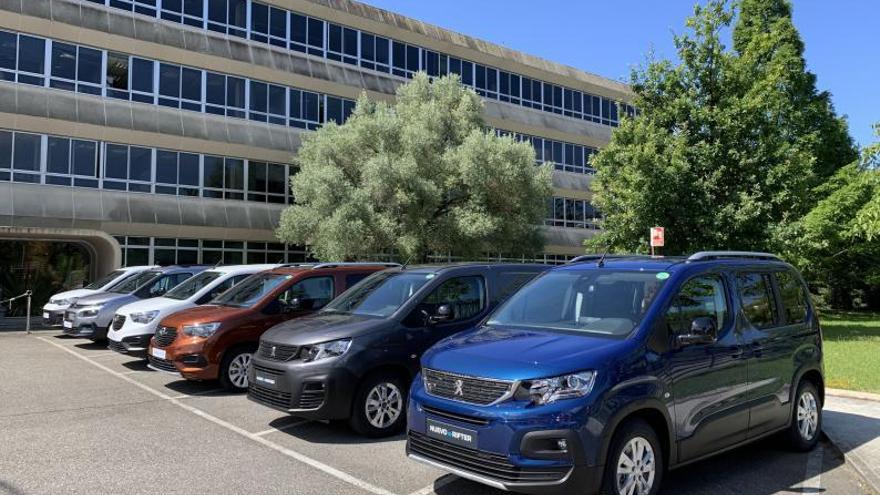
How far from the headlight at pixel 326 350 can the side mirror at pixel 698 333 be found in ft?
10.5

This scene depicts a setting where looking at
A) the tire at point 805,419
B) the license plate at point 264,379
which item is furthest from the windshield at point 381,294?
the tire at point 805,419

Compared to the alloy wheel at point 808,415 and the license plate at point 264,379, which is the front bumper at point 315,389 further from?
the alloy wheel at point 808,415

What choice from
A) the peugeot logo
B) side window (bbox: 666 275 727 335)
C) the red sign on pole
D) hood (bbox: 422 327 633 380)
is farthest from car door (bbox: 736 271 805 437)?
the red sign on pole

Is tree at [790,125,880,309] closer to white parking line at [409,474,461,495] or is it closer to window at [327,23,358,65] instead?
white parking line at [409,474,461,495]

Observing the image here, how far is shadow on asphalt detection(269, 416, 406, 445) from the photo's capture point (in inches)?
261

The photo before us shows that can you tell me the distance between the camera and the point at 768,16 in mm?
26375

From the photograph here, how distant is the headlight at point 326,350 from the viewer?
6.54m

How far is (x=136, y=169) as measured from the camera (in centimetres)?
2517

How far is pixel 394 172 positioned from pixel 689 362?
→ 760 inches

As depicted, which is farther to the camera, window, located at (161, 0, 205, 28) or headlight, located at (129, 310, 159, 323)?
window, located at (161, 0, 205, 28)

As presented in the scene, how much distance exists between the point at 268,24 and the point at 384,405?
2544cm

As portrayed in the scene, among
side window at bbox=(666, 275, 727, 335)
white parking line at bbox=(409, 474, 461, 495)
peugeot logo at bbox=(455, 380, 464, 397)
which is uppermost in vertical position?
side window at bbox=(666, 275, 727, 335)

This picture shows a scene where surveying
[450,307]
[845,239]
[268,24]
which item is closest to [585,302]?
[450,307]

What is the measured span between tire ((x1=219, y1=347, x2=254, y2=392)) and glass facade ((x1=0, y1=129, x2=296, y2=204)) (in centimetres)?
1834
